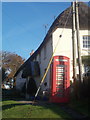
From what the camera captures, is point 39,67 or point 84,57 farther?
point 39,67

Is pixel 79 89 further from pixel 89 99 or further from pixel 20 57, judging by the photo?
pixel 20 57

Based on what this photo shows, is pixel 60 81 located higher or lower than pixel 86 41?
lower

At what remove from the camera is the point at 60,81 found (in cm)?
1283

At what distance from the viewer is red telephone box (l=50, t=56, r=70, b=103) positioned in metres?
12.4

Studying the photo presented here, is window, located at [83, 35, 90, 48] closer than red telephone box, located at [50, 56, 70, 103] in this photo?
No

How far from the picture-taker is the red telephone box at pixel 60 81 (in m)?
12.4

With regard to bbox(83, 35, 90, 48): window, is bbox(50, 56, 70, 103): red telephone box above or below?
below

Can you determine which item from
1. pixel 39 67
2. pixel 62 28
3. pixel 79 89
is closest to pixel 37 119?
pixel 79 89

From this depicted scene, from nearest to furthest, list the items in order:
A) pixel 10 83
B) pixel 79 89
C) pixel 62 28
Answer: pixel 79 89 < pixel 62 28 < pixel 10 83

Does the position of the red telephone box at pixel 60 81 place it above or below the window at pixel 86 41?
below

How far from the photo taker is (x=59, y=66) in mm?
13000

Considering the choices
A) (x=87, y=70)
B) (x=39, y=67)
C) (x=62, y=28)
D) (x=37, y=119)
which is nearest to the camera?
(x=37, y=119)

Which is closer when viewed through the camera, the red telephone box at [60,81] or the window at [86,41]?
the red telephone box at [60,81]

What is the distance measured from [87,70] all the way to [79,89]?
8.95 feet
